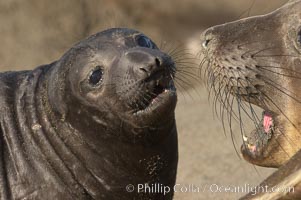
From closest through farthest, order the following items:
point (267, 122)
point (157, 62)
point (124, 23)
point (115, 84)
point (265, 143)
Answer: point (157, 62)
point (115, 84)
point (265, 143)
point (267, 122)
point (124, 23)

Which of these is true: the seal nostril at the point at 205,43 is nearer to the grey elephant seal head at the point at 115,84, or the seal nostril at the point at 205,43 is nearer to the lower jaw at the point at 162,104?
the grey elephant seal head at the point at 115,84

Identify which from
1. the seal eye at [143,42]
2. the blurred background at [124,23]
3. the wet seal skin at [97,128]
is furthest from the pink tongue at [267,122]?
the blurred background at [124,23]

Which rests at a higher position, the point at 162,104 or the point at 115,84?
the point at 115,84

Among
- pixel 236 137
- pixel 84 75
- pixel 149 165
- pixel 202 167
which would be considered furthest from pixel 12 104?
pixel 236 137

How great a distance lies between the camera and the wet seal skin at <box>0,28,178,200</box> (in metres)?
4.77

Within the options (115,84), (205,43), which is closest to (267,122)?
(205,43)

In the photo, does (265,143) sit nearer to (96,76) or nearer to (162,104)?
(162,104)

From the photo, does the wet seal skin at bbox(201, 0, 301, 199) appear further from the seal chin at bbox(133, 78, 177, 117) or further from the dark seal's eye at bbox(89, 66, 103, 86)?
the dark seal's eye at bbox(89, 66, 103, 86)

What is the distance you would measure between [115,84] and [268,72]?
935mm

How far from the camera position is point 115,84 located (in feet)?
15.9

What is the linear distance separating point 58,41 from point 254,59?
9319 millimetres

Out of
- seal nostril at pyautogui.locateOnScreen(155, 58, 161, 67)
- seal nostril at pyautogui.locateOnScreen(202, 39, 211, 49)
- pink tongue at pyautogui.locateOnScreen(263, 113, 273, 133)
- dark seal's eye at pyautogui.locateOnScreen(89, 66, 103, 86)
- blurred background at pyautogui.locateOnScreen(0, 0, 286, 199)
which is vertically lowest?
pink tongue at pyautogui.locateOnScreen(263, 113, 273, 133)

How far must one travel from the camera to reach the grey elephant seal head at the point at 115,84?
4.70 m

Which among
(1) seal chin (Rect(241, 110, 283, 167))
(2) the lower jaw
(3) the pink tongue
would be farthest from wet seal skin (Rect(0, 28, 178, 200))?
(3) the pink tongue
